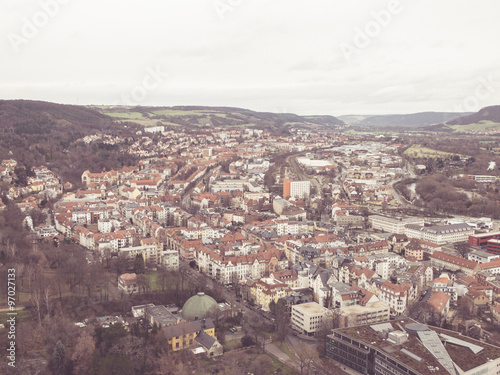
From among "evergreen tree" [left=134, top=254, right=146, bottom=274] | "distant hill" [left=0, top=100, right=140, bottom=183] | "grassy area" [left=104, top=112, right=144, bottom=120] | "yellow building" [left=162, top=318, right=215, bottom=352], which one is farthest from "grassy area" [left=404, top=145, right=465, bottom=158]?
"yellow building" [left=162, top=318, right=215, bottom=352]

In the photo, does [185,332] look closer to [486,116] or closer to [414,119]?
[486,116]

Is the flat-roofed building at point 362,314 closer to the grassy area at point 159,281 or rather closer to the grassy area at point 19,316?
the grassy area at point 159,281

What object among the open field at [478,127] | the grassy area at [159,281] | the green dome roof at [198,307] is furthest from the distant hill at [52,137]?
the open field at [478,127]

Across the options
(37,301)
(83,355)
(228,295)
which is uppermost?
(37,301)

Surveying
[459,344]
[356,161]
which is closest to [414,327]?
[459,344]

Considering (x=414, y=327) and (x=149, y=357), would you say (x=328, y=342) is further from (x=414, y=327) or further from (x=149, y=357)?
(x=149, y=357)

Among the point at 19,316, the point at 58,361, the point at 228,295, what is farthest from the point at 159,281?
the point at 58,361
